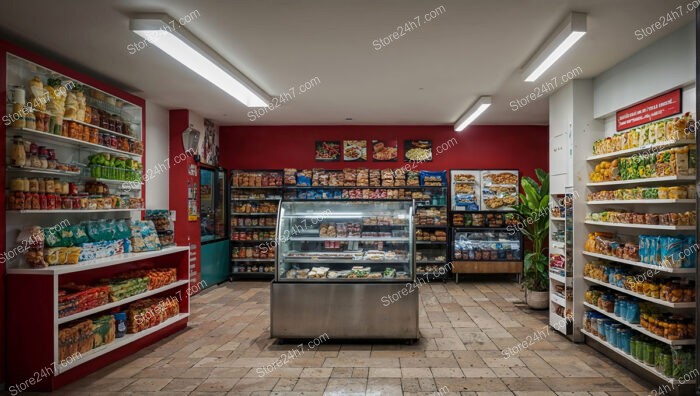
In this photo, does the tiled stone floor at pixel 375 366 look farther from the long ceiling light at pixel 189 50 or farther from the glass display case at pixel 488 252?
the long ceiling light at pixel 189 50

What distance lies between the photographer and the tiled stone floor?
407cm

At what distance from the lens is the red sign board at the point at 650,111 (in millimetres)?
4250

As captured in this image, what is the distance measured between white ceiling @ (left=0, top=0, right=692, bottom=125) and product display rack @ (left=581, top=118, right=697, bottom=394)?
4.28ft

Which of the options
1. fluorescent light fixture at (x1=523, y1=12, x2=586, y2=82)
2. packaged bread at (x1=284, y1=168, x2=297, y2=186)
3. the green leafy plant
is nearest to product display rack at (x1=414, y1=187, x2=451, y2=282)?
the green leafy plant

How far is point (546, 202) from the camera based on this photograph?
7039 mm

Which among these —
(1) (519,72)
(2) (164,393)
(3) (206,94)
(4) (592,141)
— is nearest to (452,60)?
(1) (519,72)

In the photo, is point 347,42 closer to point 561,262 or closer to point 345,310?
point 345,310

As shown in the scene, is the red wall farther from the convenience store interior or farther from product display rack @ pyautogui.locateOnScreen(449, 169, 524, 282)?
the convenience store interior

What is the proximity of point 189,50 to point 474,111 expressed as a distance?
4996 millimetres

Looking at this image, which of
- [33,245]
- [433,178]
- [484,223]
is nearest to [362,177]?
[433,178]

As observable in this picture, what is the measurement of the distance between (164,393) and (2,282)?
5.90 ft

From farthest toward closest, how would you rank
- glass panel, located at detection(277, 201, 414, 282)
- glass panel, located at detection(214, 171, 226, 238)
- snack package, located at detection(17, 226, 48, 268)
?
1. glass panel, located at detection(214, 171, 226, 238)
2. glass panel, located at detection(277, 201, 414, 282)
3. snack package, located at detection(17, 226, 48, 268)

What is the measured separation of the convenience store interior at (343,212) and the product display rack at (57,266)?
0.02 m

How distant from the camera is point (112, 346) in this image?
15.4 ft
